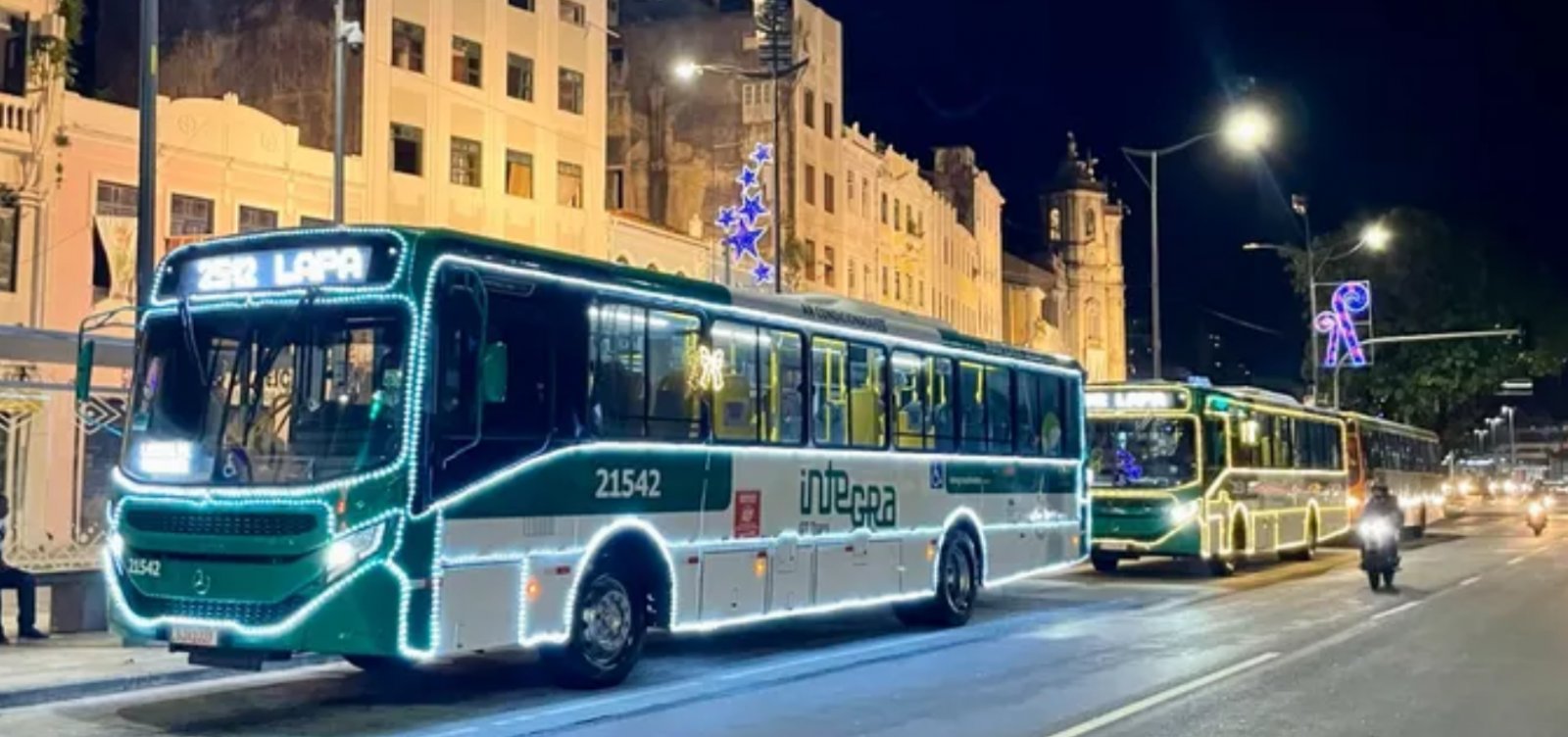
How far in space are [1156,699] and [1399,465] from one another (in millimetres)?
33617

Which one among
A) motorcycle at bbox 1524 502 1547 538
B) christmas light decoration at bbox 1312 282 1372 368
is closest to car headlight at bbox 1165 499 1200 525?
motorcycle at bbox 1524 502 1547 538

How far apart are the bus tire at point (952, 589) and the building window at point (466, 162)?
24.1 meters

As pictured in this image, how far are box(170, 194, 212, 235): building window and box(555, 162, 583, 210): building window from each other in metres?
11.9

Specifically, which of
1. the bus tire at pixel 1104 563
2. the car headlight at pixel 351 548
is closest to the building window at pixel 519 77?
the bus tire at pixel 1104 563

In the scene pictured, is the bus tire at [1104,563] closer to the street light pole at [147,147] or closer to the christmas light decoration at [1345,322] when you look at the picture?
the street light pole at [147,147]

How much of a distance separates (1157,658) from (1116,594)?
28.2 ft

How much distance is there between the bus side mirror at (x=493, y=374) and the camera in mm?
11633

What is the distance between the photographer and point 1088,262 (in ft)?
299

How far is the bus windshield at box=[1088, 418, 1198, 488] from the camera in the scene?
87.9 feet

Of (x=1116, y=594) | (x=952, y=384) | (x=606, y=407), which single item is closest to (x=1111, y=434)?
(x=1116, y=594)

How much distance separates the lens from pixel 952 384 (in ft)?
62.6

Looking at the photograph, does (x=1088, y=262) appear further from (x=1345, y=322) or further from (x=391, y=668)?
(x=391, y=668)

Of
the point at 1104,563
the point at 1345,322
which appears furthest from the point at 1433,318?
the point at 1104,563

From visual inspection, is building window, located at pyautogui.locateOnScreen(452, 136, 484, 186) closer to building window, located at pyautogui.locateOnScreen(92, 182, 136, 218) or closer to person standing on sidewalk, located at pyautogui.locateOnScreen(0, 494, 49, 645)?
building window, located at pyautogui.locateOnScreen(92, 182, 136, 218)
